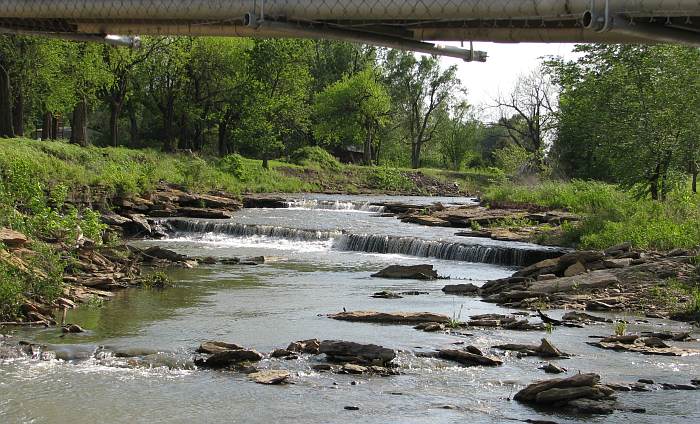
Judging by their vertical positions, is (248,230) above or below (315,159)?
below

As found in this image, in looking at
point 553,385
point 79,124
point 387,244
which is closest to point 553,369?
point 553,385

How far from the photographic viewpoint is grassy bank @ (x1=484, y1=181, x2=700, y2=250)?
72.7 feet

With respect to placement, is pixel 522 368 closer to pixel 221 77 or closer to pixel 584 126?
pixel 584 126

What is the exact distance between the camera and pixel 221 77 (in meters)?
56.8

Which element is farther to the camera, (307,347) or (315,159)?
(315,159)

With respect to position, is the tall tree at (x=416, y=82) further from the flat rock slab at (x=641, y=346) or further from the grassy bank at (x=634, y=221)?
the flat rock slab at (x=641, y=346)

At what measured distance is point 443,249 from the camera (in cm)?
2634

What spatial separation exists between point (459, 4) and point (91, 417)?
18.8 ft

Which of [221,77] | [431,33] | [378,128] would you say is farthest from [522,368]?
[378,128]

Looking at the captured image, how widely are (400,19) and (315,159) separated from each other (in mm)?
53999

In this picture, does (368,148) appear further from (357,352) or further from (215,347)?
(357,352)

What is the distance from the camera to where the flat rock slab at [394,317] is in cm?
1468

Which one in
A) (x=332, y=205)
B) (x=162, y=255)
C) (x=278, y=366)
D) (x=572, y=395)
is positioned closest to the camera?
(x=572, y=395)

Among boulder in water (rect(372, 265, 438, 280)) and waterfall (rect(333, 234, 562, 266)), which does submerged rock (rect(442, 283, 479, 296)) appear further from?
waterfall (rect(333, 234, 562, 266))
